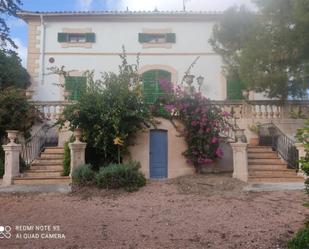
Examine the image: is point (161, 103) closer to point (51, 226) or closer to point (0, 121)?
point (0, 121)

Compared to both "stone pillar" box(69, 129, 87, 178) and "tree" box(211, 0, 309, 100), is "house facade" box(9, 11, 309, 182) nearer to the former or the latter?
"tree" box(211, 0, 309, 100)

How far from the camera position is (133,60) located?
19359 mm

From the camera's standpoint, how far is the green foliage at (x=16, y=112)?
13.8m

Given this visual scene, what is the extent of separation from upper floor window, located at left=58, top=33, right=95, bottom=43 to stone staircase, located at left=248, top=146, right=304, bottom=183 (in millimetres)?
9418

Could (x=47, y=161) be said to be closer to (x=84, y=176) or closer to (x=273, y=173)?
(x=84, y=176)

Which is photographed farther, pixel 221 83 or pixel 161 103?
pixel 221 83

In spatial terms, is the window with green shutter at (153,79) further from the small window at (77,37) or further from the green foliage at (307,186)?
the green foliage at (307,186)

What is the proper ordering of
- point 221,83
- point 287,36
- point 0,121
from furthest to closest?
point 221,83
point 0,121
point 287,36

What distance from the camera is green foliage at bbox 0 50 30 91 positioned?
679 inches

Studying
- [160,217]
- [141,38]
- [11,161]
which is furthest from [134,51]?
[160,217]

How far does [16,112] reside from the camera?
14.0 metres

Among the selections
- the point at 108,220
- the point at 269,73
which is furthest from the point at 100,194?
the point at 269,73

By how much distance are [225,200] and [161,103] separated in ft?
15.0

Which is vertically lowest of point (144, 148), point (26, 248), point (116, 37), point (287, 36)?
point (26, 248)
